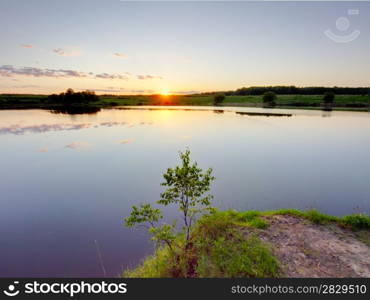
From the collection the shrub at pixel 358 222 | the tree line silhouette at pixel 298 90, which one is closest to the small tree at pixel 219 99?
the tree line silhouette at pixel 298 90

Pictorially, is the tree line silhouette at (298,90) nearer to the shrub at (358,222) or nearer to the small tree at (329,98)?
the small tree at (329,98)

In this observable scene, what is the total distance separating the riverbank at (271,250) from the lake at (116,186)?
2.00 meters

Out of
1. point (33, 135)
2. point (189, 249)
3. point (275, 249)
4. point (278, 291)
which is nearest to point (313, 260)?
point (275, 249)

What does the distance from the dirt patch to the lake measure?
2.67m

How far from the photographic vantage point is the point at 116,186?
11.7 metres

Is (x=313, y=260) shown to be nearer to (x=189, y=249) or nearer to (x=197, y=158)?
(x=189, y=249)

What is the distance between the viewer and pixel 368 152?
18953mm

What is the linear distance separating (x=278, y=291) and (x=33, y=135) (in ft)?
102

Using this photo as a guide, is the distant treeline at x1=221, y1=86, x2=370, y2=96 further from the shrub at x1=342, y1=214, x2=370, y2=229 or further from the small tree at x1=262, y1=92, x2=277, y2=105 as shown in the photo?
the shrub at x1=342, y1=214, x2=370, y2=229

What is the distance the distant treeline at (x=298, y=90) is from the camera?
111m

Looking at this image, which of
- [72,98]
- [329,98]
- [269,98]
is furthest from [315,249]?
[72,98]

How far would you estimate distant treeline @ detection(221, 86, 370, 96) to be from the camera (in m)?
111
